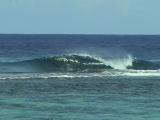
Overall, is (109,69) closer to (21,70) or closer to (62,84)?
(21,70)

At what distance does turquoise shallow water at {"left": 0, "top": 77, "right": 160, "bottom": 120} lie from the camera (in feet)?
82.5

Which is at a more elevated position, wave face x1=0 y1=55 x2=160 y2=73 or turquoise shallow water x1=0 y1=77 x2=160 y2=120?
wave face x1=0 y1=55 x2=160 y2=73

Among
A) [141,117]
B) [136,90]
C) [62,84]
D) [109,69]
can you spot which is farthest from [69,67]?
[141,117]

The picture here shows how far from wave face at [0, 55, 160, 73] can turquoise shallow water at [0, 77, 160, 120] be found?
40.5ft

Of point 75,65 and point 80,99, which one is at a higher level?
point 75,65

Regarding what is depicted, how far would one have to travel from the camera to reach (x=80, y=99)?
29.8 meters

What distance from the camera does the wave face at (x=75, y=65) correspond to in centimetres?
5328

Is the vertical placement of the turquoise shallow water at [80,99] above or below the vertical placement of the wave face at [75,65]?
below

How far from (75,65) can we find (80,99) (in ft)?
80.6

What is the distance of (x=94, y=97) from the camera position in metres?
30.8

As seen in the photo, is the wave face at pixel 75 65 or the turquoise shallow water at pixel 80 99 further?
the wave face at pixel 75 65

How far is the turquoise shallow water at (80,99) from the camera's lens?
82.5 ft

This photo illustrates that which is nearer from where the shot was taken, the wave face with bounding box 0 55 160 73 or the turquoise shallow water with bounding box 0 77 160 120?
the turquoise shallow water with bounding box 0 77 160 120

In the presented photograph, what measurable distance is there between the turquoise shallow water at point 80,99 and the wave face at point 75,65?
1235 cm
